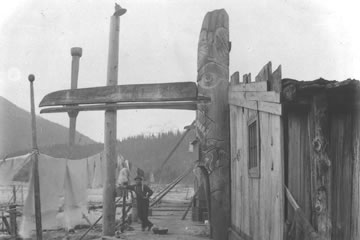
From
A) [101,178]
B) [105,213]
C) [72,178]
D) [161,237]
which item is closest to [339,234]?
[105,213]

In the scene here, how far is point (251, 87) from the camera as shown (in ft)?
21.0

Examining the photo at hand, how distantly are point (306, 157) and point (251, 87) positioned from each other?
114 centimetres

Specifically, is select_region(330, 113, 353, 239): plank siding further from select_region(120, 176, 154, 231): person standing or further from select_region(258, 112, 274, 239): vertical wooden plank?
select_region(120, 176, 154, 231): person standing

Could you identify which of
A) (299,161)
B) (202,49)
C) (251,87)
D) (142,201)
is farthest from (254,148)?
(142,201)

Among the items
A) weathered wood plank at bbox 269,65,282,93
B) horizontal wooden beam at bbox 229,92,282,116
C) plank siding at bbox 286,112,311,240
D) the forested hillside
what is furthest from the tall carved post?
the forested hillside

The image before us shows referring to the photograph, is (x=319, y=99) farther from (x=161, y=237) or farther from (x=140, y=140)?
(x=140, y=140)

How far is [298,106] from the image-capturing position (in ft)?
18.5

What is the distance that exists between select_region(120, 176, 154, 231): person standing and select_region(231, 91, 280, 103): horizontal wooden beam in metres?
5.48

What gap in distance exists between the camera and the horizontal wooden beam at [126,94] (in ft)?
23.8

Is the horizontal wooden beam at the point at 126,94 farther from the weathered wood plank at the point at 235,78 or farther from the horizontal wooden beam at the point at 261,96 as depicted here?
the horizontal wooden beam at the point at 261,96

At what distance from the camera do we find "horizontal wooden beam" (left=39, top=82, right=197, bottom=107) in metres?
7.27

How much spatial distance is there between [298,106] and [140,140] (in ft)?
152

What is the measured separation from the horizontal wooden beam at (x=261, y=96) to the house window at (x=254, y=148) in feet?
0.89

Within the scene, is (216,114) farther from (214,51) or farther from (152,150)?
(152,150)
